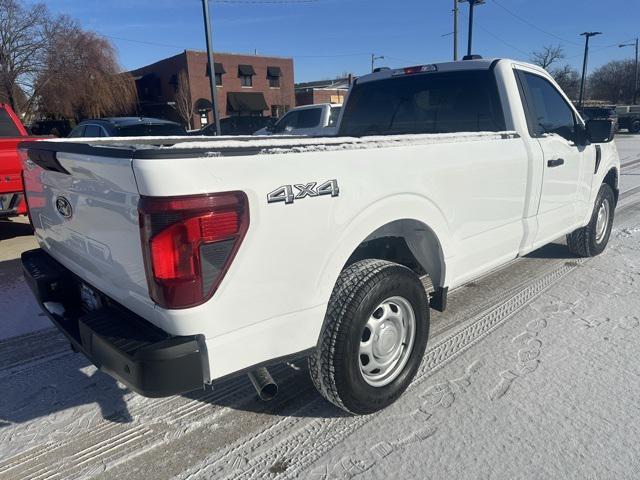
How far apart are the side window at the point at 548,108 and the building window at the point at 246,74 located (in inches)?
1800

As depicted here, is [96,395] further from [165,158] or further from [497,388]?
[497,388]

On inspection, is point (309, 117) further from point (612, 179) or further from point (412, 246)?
point (412, 246)

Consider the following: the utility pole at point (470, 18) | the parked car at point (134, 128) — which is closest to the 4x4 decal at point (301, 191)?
the parked car at point (134, 128)

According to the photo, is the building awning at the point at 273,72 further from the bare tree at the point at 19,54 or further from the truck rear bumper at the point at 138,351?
the truck rear bumper at the point at 138,351

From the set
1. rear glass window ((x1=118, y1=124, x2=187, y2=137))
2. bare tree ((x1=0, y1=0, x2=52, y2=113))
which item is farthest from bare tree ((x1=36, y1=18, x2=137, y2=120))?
rear glass window ((x1=118, y1=124, x2=187, y2=137))

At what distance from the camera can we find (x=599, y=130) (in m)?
4.24

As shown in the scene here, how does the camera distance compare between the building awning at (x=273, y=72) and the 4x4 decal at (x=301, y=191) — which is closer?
the 4x4 decal at (x=301, y=191)

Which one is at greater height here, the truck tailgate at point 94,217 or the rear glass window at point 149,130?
the rear glass window at point 149,130

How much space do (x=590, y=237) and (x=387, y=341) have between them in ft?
11.7

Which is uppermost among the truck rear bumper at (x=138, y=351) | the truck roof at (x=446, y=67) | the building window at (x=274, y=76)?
the building window at (x=274, y=76)

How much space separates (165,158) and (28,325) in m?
3.01

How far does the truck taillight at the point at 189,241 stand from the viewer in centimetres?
179

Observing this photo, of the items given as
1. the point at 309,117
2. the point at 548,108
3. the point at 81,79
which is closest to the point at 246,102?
the point at 81,79

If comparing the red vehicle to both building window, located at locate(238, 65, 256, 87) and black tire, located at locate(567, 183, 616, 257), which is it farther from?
building window, located at locate(238, 65, 256, 87)
